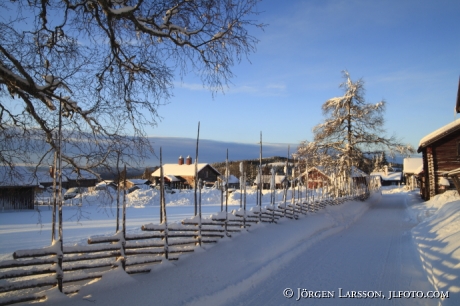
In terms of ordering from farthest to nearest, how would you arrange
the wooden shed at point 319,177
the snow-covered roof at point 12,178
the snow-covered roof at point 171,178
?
1. the snow-covered roof at point 171,178
2. the wooden shed at point 319,177
3. the snow-covered roof at point 12,178

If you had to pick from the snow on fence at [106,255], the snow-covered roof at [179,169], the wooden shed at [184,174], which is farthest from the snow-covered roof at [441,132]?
the snow-covered roof at [179,169]

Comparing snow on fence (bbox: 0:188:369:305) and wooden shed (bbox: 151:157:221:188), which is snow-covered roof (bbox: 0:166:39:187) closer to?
snow on fence (bbox: 0:188:369:305)

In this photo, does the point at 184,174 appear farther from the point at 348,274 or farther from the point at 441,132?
the point at 348,274

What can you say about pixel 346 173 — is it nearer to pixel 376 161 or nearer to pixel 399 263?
pixel 376 161

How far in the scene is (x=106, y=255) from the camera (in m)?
5.95

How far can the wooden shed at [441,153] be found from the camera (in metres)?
24.4

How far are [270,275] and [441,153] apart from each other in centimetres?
2311

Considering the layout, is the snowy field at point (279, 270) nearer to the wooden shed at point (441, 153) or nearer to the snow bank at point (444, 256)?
the snow bank at point (444, 256)

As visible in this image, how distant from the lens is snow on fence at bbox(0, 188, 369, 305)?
15.7ft

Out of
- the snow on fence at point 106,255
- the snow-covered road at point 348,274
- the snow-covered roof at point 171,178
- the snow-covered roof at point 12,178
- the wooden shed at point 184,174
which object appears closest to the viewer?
the snow on fence at point 106,255

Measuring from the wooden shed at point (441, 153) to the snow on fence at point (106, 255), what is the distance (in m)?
18.5

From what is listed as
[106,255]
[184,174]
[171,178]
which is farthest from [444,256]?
[184,174]

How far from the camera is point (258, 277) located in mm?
7320

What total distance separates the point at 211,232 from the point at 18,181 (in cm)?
475
